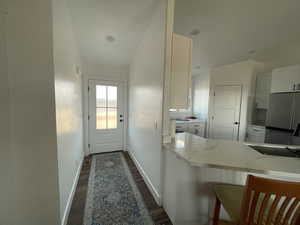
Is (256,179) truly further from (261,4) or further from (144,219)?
(261,4)

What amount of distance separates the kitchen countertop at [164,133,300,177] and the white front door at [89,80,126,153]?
237 centimetres

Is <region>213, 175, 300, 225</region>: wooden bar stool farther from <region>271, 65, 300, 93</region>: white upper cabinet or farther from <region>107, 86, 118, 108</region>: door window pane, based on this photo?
<region>107, 86, 118, 108</region>: door window pane

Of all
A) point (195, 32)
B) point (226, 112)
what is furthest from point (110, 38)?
point (226, 112)

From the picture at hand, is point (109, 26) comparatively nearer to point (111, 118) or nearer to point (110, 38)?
point (110, 38)

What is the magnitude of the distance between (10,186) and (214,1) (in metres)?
3.38

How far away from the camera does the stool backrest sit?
681mm

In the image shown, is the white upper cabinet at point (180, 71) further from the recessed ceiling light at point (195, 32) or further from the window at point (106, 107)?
the window at point (106, 107)

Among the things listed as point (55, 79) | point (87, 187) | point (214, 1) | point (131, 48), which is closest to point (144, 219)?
point (87, 187)

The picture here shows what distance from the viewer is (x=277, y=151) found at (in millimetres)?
1388

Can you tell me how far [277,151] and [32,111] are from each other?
98.7 inches

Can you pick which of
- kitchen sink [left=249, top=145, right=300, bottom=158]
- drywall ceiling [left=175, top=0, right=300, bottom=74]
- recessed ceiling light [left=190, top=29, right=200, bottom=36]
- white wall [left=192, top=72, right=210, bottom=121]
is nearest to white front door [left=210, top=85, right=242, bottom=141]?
white wall [left=192, top=72, right=210, bottom=121]

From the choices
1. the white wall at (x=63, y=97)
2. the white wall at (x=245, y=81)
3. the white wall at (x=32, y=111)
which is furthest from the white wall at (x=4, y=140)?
the white wall at (x=245, y=81)

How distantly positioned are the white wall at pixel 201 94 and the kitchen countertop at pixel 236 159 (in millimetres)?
2896

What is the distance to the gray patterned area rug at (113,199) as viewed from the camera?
4.96 ft
